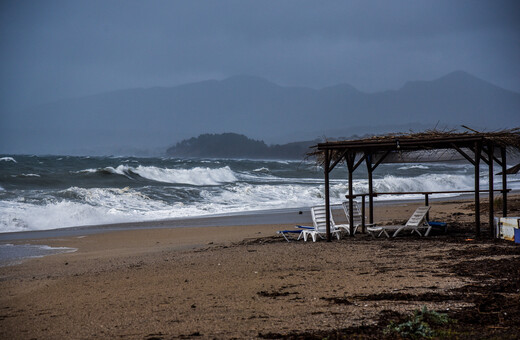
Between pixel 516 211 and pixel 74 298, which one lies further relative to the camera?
pixel 516 211

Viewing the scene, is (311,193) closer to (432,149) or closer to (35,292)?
(432,149)

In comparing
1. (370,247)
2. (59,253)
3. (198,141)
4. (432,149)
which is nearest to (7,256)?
(59,253)

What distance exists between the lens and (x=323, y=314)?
214 inches

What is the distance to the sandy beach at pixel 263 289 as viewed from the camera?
5129mm

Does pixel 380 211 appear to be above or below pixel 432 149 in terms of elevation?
below

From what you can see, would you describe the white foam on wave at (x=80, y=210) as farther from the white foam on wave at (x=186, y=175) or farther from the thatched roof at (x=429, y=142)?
the white foam on wave at (x=186, y=175)

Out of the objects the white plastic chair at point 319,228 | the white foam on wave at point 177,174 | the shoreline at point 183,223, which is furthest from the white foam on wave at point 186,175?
the white plastic chair at point 319,228

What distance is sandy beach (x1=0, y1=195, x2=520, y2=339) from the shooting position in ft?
16.8

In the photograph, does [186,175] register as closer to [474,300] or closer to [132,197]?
[132,197]

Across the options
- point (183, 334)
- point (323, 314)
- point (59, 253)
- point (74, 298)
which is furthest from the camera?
point (59, 253)

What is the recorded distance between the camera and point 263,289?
671 cm

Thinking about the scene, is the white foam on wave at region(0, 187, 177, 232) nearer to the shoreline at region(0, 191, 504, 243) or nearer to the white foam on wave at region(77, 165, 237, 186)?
the shoreline at region(0, 191, 504, 243)

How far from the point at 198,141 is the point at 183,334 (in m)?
113

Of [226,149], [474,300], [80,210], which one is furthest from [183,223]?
[226,149]
